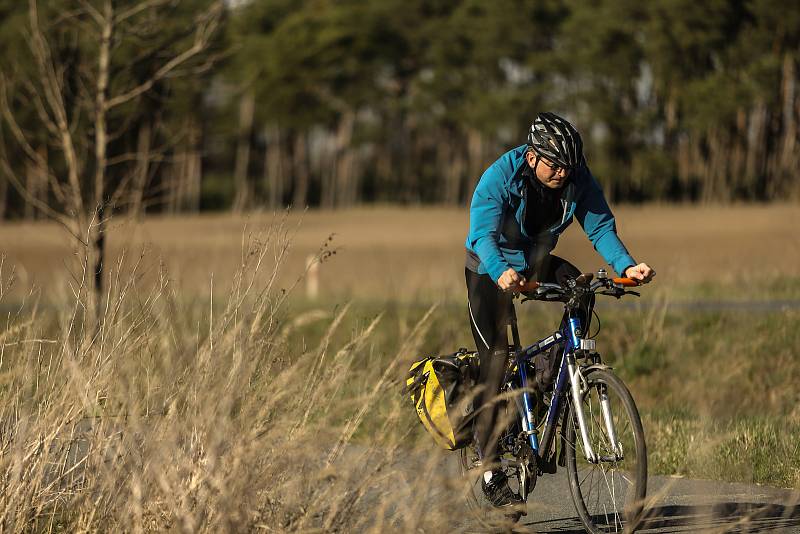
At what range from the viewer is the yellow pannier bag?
6227mm

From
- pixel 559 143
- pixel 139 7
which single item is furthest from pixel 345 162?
pixel 559 143

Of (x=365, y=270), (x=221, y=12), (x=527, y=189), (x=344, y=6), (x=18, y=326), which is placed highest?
(x=344, y=6)

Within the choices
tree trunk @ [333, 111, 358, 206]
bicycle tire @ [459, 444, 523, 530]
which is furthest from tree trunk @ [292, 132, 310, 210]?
bicycle tire @ [459, 444, 523, 530]

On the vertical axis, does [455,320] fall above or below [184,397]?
below

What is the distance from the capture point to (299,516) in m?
4.98

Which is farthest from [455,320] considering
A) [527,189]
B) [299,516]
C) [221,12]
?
[299,516]

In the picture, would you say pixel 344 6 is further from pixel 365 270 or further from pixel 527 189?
pixel 527 189

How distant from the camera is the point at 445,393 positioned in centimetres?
634

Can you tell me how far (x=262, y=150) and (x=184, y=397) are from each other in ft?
270

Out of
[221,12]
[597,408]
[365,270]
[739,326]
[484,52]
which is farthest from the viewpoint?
[484,52]

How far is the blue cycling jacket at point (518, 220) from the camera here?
6066 millimetres

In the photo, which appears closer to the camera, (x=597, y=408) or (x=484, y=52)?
(x=597, y=408)

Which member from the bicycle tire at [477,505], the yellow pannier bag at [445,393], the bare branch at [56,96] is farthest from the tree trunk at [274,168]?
the yellow pannier bag at [445,393]

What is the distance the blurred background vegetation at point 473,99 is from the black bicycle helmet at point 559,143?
3356 centimetres
